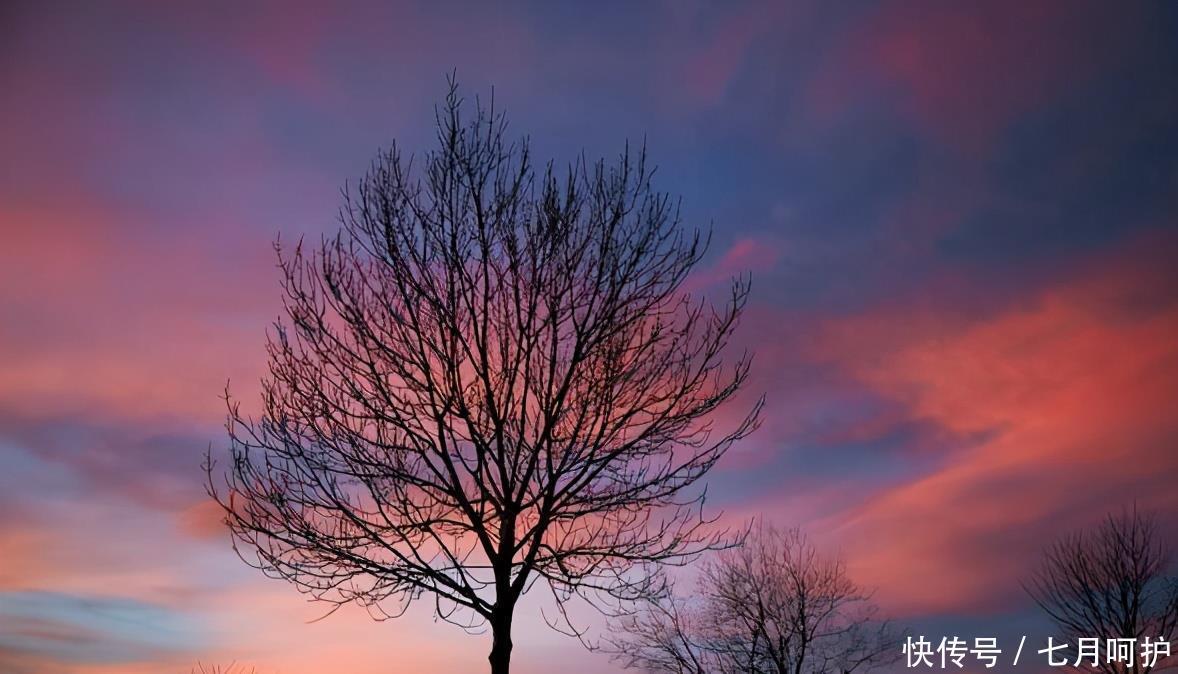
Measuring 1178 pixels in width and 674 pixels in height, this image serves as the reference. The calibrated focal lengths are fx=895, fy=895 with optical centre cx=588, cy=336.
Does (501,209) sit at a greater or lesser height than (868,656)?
greater

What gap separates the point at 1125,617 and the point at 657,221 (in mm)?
19120

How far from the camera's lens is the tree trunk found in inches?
361

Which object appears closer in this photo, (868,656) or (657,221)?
(657,221)

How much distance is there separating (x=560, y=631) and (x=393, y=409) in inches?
125

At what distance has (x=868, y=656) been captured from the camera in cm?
2581

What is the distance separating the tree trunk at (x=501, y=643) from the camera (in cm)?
916

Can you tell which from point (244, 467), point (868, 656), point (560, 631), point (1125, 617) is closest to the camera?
point (244, 467)

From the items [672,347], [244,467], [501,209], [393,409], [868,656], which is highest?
[501,209]

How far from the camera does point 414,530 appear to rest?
9.78 meters

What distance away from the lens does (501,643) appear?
9.25 m

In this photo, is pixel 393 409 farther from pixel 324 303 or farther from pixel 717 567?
pixel 717 567

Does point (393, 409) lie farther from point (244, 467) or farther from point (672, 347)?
point (672, 347)

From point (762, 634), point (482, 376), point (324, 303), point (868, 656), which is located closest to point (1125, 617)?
point (868, 656)

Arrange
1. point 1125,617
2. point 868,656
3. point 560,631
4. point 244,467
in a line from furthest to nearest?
point 868,656 < point 1125,617 < point 560,631 < point 244,467
